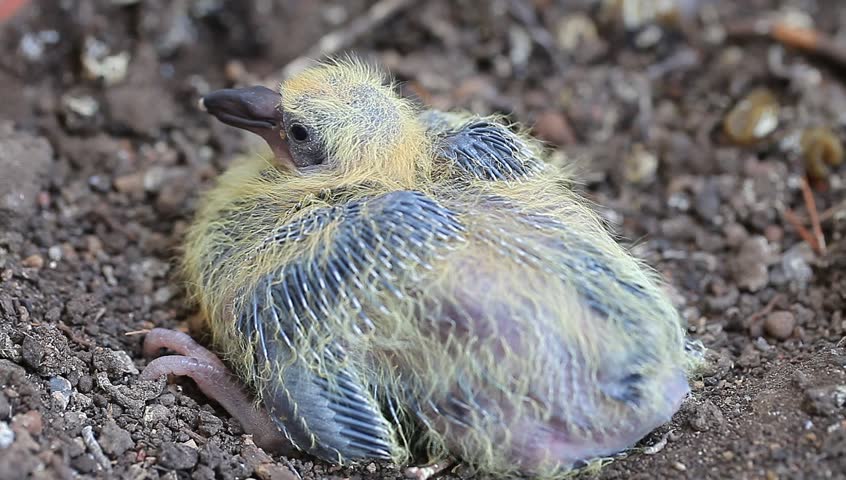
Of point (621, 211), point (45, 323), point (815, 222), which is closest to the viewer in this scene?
point (45, 323)

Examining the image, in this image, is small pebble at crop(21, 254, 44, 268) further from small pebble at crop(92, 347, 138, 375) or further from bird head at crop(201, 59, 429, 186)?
bird head at crop(201, 59, 429, 186)

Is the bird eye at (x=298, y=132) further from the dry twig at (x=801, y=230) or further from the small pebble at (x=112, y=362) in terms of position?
the dry twig at (x=801, y=230)

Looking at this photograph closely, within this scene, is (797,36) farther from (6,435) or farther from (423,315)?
(6,435)

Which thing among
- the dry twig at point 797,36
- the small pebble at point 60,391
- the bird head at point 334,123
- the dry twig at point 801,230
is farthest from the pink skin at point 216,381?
the dry twig at point 797,36

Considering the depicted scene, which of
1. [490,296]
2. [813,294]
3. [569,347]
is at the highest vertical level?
[490,296]

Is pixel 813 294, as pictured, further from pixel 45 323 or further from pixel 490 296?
pixel 45 323

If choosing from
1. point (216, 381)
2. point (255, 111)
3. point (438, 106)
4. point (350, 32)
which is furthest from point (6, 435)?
point (350, 32)

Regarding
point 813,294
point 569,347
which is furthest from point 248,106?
point 813,294
